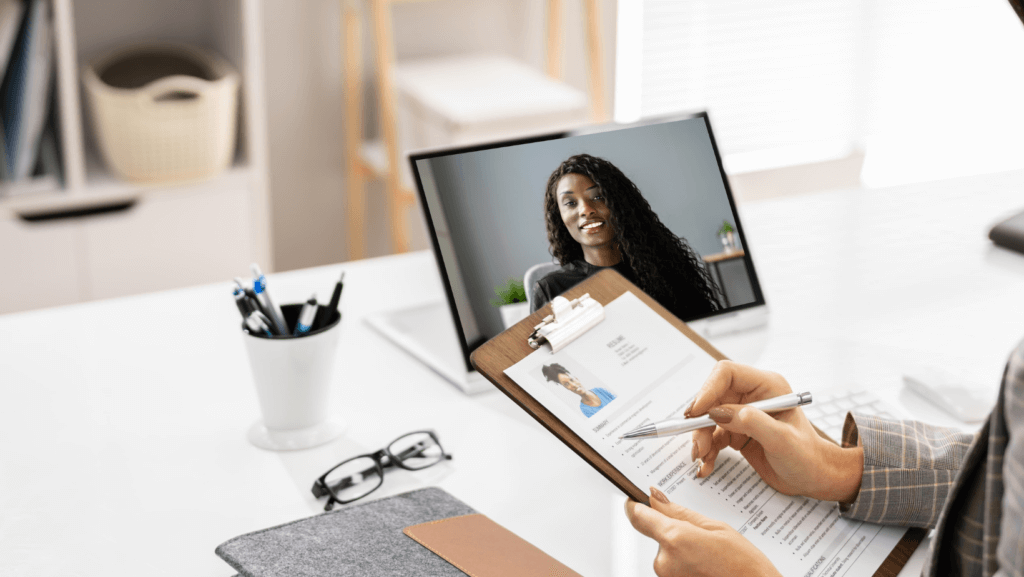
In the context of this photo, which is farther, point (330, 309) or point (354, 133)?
point (354, 133)

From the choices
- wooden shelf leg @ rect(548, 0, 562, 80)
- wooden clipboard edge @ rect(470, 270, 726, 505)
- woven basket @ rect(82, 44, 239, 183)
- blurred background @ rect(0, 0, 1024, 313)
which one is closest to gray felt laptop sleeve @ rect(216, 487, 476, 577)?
wooden clipboard edge @ rect(470, 270, 726, 505)

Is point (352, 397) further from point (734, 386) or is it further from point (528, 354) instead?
point (734, 386)

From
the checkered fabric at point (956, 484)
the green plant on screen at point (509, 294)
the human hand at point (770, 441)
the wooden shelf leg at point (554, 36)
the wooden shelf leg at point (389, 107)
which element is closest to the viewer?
the checkered fabric at point (956, 484)

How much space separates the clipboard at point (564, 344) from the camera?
719 millimetres

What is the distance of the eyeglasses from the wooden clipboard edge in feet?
0.45

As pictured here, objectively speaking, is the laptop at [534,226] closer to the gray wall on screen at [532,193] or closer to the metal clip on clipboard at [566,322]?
the gray wall on screen at [532,193]

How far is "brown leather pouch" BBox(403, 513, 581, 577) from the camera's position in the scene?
2.25 feet

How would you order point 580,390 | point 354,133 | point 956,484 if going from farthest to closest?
point 354,133
point 580,390
point 956,484

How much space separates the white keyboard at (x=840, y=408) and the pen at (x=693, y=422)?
160mm

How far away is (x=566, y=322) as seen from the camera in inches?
32.4

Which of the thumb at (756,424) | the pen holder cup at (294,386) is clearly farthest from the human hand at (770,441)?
the pen holder cup at (294,386)

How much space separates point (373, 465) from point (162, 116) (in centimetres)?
130

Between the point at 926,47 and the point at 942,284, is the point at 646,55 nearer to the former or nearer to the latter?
the point at 926,47

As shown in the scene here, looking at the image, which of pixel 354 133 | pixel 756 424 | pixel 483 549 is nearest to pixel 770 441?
pixel 756 424
